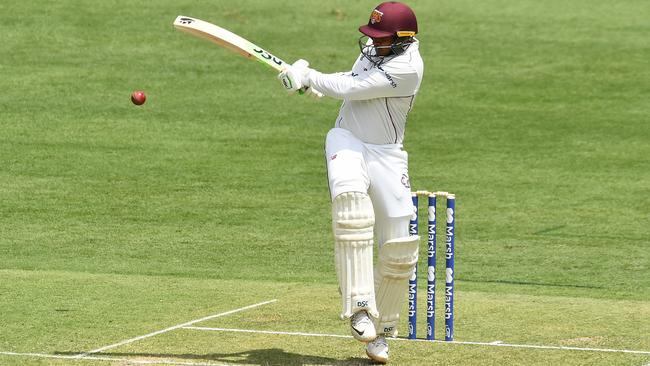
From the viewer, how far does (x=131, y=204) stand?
1576 cm

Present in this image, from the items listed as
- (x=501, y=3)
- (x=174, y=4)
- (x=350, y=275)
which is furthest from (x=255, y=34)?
(x=350, y=275)

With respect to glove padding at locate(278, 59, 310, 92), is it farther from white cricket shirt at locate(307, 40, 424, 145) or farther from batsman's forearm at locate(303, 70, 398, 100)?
batsman's forearm at locate(303, 70, 398, 100)

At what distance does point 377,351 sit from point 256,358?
807mm

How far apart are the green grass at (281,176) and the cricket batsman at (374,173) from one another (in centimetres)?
47

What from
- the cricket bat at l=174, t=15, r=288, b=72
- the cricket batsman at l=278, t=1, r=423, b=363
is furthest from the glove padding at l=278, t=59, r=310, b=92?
the cricket bat at l=174, t=15, r=288, b=72

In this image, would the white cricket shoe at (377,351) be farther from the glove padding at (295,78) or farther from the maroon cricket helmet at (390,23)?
the maroon cricket helmet at (390,23)

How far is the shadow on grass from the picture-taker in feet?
28.2

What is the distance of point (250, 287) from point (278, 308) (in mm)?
1194

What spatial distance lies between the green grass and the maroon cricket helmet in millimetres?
2150

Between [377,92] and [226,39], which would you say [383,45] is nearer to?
[377,92]

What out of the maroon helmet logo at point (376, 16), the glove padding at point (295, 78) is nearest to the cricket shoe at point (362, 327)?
the glove padding at point (295, 78)

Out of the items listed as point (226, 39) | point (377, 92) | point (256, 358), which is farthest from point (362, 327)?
point (226, 39)

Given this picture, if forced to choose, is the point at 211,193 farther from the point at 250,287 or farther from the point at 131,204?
the point at 250,287

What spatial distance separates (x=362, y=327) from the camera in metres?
8.40
